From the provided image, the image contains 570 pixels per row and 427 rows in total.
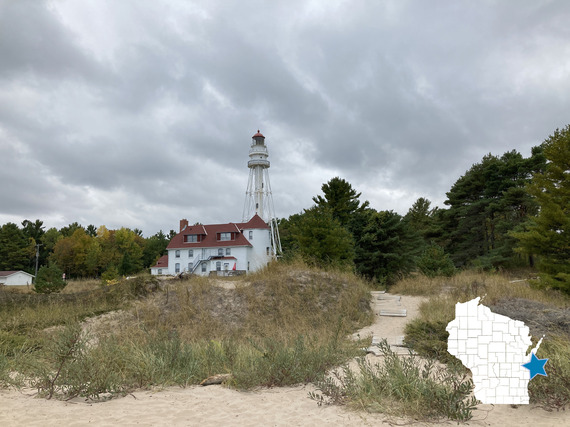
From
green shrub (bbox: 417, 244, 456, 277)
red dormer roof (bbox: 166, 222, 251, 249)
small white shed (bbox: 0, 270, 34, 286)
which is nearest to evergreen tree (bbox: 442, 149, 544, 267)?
green shrub (bbox: 417, 244, 456, 277)

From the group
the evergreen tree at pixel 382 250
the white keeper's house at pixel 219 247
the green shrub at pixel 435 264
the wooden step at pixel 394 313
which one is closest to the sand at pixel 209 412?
the wooden step at pixel 394 313

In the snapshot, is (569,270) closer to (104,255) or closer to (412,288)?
(412,288)

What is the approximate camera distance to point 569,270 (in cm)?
1518

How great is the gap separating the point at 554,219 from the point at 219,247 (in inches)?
1269

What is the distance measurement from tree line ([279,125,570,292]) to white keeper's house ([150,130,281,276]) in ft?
24.9

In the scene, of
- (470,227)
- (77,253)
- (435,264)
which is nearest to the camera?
(435,264)

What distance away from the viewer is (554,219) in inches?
599

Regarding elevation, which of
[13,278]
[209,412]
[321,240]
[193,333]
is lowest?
[209,412]

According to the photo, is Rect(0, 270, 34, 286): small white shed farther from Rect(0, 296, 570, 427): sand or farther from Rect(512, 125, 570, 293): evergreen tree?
Rect(512, 125, 570, 293): evergreen tree

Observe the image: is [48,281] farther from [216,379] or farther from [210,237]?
[216,379]

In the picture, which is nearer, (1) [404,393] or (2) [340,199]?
(1) [404,393]

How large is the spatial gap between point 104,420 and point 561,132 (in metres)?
19.0

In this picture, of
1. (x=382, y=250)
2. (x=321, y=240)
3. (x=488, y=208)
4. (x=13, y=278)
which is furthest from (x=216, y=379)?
(x=13, y=278)

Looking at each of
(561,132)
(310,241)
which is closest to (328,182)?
(310,241)
